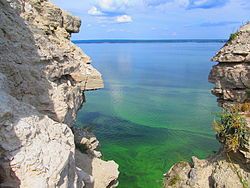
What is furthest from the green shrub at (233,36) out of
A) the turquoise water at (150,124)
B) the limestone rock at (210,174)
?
the turquoise water at (150,124)

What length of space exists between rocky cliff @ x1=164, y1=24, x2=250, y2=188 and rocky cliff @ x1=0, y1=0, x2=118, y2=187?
4854mm

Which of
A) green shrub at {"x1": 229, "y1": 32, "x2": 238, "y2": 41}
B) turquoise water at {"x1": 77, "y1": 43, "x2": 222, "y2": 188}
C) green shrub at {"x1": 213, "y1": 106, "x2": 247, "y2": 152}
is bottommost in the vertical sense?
turquoise water at {"x1": 77, "y1": 43, "x2": 222, "y2": 188}

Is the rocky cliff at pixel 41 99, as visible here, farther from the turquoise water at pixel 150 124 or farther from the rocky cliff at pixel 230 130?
the turquoise water at pixel 150 124

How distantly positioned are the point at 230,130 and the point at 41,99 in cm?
893

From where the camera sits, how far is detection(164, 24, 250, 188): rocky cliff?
45.7 ft

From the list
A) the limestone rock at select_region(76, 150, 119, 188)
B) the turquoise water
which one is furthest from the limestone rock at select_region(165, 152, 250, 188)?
the limestone rock at select_region(76, 150, 119, 188)

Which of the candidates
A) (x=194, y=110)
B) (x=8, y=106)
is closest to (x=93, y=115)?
(x=194, y=110)

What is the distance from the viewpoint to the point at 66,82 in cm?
1234

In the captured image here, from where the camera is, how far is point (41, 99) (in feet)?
32.8

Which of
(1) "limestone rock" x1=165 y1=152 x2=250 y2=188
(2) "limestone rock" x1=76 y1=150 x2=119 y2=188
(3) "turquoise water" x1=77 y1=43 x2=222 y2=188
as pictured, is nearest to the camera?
(2) "limestone rock" x1=76 y1=150 x2=119 y2=188

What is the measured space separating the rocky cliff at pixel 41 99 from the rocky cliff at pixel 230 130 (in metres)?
4.85

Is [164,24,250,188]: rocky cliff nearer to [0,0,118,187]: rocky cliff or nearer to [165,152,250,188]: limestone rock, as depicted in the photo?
[165,152,250,188]: limestone rock

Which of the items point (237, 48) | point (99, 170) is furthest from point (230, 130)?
point (99, 170)

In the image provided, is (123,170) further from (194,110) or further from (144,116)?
(194,110)
